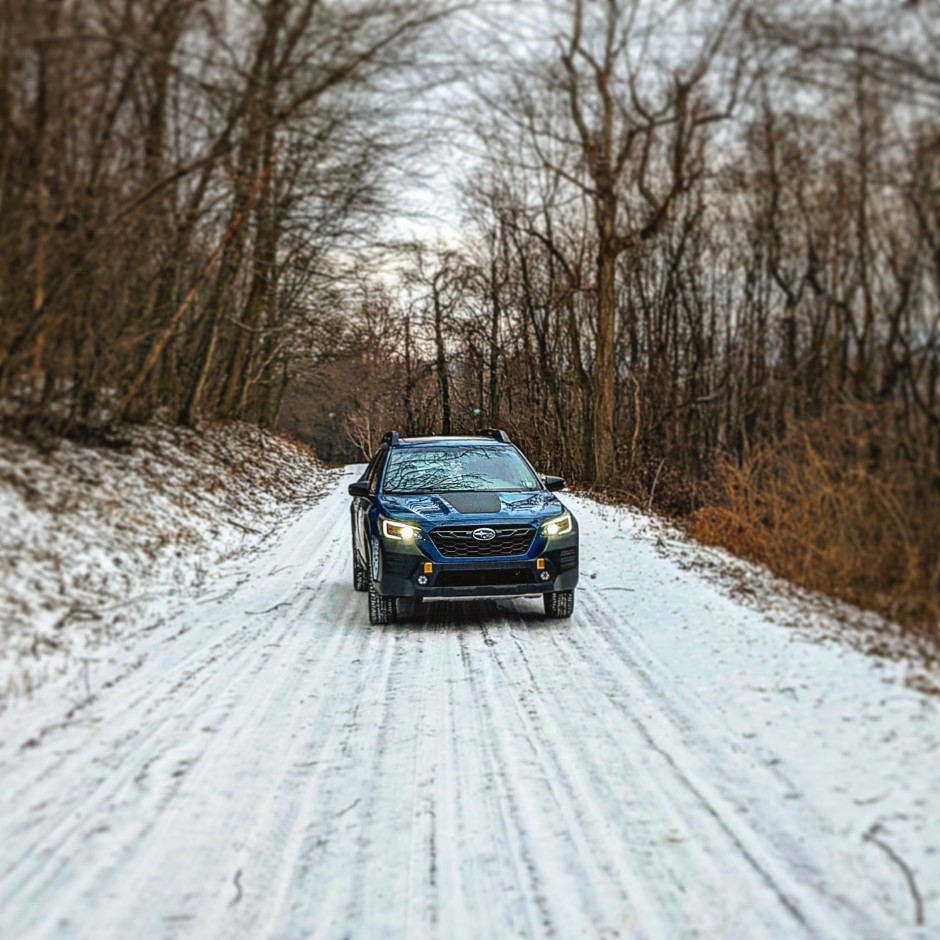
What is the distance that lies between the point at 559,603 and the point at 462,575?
3.49 ft

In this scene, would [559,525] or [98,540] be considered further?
[98,540]

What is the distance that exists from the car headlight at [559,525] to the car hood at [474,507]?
7 centimetres

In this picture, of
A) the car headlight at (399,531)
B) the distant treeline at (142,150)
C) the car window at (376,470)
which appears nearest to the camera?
the car headlight at (399,531)

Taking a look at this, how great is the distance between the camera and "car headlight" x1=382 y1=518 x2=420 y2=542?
8.36 metres

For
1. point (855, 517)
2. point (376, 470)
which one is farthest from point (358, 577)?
point (855, 517)

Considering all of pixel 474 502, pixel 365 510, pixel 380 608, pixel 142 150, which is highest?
pixel 142 150

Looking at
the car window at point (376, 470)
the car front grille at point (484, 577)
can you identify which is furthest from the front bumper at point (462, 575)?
the car window at point (376, 470)

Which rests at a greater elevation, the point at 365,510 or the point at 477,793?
the point at 365,510

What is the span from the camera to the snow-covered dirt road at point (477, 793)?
3350 millimetres

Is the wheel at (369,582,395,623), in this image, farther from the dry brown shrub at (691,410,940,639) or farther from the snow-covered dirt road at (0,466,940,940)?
the dry brown shrub at (691,410,940,639)

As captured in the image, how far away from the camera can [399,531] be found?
8.41m

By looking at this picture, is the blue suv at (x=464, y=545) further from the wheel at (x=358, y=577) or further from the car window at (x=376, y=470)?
the wheel at (x=358, y=577)

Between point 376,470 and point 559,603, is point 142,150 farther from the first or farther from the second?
point 559,603

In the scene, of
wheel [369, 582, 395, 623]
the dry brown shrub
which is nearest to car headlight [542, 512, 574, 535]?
wheel [369, 582, 395, 623]
